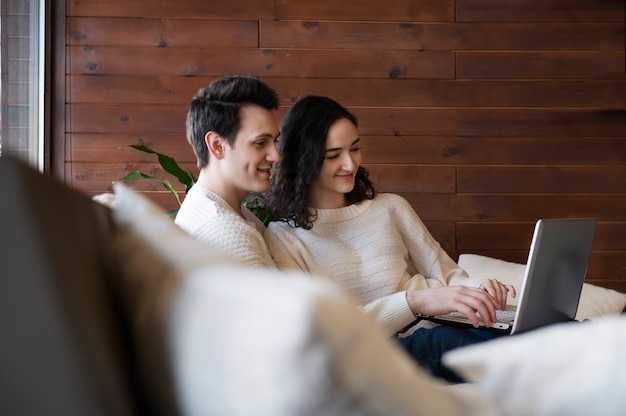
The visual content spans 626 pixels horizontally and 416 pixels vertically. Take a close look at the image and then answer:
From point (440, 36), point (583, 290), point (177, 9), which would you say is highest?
point (177, 9)

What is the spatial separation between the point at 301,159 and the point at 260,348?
2109mm

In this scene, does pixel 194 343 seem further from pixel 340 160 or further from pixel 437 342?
pixel 340 160

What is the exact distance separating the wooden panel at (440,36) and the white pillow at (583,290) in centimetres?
96

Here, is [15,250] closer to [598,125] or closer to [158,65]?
[158,65]

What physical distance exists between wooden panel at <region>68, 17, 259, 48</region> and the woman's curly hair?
941 mm

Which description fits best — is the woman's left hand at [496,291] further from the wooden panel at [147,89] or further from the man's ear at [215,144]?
the wooden panel at [147,89]

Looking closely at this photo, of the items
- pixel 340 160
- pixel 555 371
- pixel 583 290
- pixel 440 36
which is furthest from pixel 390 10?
pixel 555 371

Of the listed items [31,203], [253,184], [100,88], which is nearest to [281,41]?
[100,88]

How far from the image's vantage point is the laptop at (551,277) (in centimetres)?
189

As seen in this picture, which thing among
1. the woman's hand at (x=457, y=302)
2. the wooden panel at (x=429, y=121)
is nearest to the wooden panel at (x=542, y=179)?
the wooden panel at (x=429, y=121)

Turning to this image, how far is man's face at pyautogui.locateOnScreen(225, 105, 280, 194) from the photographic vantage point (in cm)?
213

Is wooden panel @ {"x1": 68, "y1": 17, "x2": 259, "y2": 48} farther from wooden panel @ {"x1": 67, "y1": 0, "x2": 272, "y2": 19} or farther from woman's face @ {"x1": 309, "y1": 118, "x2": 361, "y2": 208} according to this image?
woman's face @ {"x1": 309, "y1": 118, "x2": 361, "y2": 208}

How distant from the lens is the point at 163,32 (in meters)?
3.37

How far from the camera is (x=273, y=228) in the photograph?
244 centimetres
